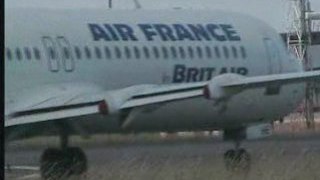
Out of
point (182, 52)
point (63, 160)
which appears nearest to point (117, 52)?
point (182, 52)

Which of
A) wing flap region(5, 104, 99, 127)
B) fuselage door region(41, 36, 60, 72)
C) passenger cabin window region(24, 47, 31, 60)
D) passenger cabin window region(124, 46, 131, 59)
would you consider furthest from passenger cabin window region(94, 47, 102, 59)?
wing flap region(5, 104, 99, 127)

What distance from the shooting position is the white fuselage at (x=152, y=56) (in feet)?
62.4

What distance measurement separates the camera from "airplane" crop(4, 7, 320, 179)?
1788 centimetres

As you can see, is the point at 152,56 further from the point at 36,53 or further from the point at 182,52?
the point at 36,53

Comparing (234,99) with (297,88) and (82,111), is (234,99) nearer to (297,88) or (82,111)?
(297,88)

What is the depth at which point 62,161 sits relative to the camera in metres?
19.2

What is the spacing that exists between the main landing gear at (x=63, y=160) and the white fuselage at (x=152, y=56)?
0.46 meters

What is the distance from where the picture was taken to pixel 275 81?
1895 cm

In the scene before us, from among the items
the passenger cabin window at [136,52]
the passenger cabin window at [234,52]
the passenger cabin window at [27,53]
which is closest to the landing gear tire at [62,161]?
the passenger cabin window at [27,53]

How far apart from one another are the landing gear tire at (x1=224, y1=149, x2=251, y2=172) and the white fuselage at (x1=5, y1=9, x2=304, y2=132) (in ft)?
2.66

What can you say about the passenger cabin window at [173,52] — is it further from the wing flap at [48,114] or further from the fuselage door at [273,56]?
the wing flap at [48,114]

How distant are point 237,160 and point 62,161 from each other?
8.70ft

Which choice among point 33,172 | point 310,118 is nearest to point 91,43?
point 33,172

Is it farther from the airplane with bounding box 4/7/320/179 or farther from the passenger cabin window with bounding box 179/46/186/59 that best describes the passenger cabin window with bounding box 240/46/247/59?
the passenger cabin window with bounding box 179/46/186/59
